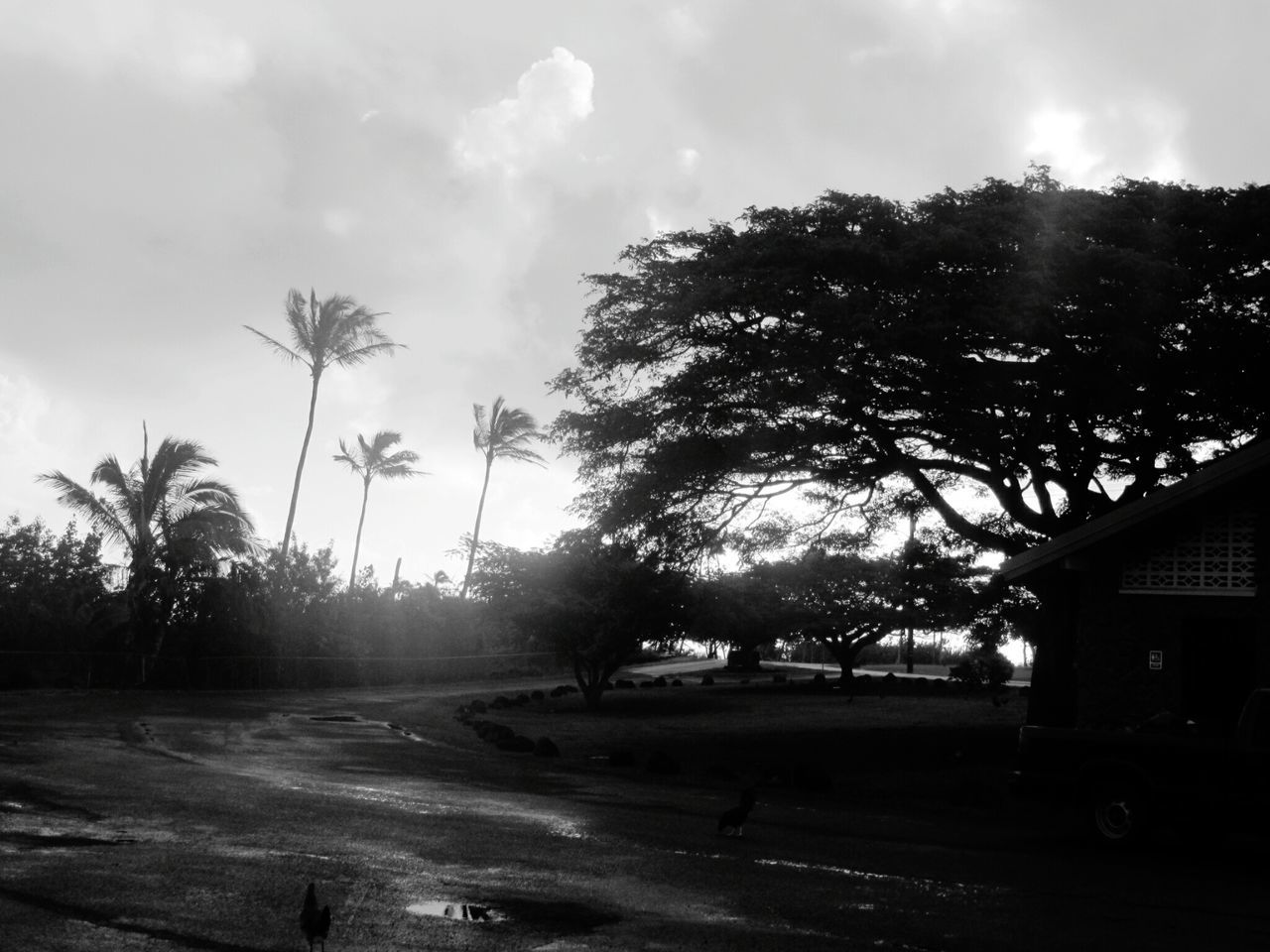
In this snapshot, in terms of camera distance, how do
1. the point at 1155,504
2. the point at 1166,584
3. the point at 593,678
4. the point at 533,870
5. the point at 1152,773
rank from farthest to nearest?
the point at 593,678, the point at 1166,584, the point at 1155,504, the point at 1152,773, the point at 533,870

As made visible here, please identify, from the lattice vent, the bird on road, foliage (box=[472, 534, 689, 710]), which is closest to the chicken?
the bird on road

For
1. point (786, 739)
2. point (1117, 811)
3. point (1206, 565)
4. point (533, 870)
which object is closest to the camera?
point (533, 870)

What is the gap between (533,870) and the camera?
10.1 meters

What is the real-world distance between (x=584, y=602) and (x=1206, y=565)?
21538mm

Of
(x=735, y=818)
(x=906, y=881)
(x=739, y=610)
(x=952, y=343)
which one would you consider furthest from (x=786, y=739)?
(x=739, y=610)

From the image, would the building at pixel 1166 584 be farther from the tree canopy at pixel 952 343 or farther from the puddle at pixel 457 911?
the puddle at pixel 457 911

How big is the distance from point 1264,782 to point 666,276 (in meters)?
14.7

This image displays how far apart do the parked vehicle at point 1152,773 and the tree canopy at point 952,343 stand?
917cm

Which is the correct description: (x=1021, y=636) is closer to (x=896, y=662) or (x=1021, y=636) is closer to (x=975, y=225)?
(x=975, y=225)

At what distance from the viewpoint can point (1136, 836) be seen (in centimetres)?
1355

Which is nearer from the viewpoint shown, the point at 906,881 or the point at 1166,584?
the point at 906,881

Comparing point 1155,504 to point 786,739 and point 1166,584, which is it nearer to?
point 1166,584

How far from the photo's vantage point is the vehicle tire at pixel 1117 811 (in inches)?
534

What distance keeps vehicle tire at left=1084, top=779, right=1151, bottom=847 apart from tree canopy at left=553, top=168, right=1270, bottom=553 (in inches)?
381
